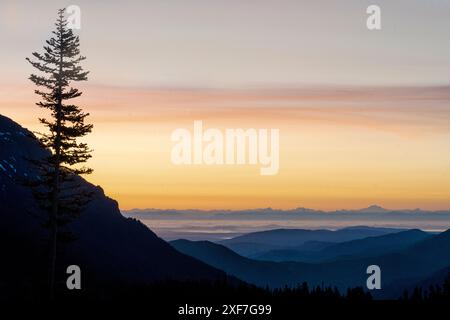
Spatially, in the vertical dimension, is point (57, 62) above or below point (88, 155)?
above

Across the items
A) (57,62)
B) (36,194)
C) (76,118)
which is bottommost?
(36,194)
